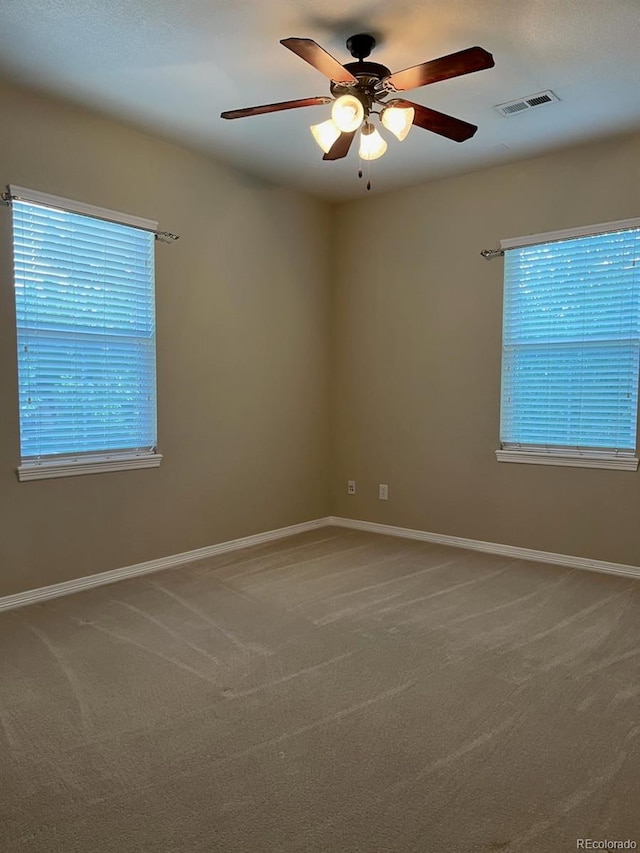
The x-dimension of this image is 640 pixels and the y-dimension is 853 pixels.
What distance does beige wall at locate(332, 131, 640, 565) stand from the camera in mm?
3895

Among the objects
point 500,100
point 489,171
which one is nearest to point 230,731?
point 500,100

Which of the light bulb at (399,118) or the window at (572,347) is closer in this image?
the light bulb at (399,118)

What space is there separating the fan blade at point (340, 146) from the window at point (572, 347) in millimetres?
1780

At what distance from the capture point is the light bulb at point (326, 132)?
8.89 feet

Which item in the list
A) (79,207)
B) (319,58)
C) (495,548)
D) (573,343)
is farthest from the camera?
(495,548)

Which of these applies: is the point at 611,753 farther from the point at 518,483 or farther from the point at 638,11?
the point at 638,11

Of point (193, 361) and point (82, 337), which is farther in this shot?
point (193, 361)

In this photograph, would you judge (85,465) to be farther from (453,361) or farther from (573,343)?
(573,343)

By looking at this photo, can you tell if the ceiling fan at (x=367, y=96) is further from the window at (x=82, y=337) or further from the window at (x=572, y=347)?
the window at (x=572, y=347)

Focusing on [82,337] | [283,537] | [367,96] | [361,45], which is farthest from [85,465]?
[361,45]

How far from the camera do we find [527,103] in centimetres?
325

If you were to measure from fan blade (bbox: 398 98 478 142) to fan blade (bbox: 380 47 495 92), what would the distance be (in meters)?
0.12

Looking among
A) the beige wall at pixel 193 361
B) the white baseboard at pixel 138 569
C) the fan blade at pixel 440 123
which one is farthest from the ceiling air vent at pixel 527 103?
the white baseboard at pixel 138 569

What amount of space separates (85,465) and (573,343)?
327 cm
